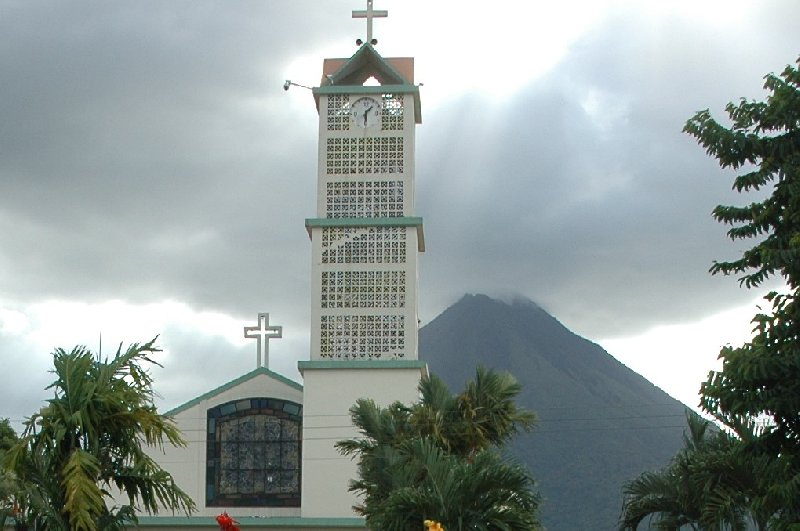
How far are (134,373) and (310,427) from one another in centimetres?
2376

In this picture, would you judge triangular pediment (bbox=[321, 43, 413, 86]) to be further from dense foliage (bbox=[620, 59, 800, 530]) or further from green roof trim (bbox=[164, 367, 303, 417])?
dense foliage (bbox=[620, 59, 800, 530])

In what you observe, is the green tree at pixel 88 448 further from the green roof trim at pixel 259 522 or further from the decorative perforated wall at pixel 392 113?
the decorative perforated wall at pixel 392 113

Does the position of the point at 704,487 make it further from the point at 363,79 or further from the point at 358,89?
the point at 363,79

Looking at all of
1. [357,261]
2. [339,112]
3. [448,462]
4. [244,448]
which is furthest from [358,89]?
[448,462]

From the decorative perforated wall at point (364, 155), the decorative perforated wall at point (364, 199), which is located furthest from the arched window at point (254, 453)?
the decorative perforated wall at point (364, 155)

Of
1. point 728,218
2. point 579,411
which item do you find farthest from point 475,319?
point 728,218

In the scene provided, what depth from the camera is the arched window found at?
40625mm

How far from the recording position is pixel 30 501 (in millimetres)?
15578

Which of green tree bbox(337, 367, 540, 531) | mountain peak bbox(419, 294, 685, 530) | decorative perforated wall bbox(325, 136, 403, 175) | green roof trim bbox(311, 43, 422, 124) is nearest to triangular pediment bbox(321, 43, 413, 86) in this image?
green roof trim bbox(311, 43, 422, 124)

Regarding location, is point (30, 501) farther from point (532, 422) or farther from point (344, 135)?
point (344, 135)

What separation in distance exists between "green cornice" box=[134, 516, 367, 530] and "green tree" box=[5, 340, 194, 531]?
22.7m

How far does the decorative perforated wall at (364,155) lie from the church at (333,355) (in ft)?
0.10

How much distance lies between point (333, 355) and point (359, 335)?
0.96 m

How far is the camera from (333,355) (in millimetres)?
40344
